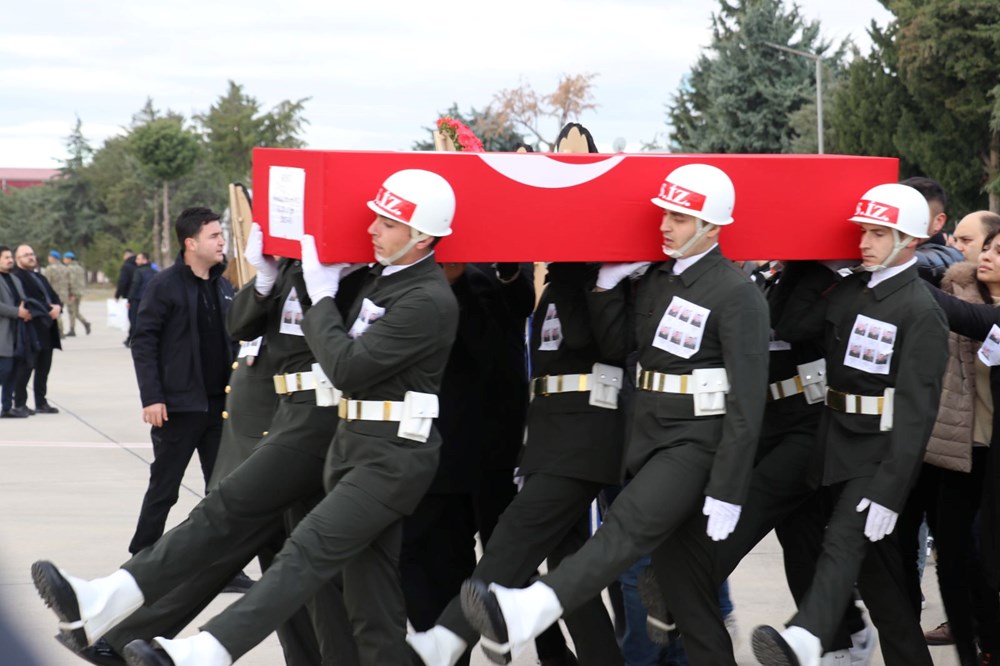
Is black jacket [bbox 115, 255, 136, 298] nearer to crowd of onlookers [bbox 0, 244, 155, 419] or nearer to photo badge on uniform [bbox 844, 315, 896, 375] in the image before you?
crowd of onlookers [bbox 0, 244, 155, 419]

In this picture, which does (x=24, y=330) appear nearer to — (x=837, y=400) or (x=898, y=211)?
(x=837, y=400)

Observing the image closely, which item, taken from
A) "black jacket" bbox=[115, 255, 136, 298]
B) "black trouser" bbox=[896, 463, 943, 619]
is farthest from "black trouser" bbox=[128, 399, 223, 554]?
"black jacket" bbox=[115, 255, 136, 298]

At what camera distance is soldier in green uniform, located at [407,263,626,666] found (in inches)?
185

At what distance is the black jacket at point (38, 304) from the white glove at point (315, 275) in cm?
1014

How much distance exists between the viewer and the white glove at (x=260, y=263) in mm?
4966

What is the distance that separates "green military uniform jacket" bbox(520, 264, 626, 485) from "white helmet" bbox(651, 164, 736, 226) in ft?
1.59

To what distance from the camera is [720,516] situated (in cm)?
436

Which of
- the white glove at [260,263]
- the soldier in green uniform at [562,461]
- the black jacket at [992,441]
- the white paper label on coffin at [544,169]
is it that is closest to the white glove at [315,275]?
the white glove at [260,263]

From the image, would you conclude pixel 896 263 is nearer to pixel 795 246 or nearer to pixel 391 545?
pixel 795 246

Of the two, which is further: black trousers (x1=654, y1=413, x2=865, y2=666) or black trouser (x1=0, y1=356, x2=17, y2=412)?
black trouser (x1=0, y1=356, x2=17, y2=412)

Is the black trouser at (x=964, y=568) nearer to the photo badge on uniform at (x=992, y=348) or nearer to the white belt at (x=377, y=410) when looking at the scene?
the photo badge on uniform at (x=992, y=348)

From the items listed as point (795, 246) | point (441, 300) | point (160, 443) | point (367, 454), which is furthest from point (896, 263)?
point (160, 443)

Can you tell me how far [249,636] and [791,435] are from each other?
215 cm

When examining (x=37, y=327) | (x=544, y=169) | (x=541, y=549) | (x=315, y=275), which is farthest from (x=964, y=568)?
(x=37, y=327)
